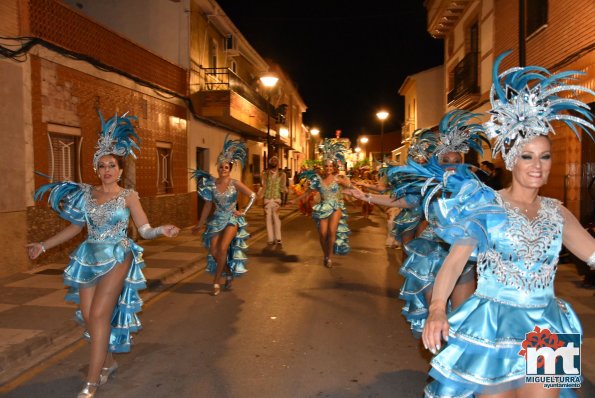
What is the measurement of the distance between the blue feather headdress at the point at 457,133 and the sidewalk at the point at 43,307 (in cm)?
469

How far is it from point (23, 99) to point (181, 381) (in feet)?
22.8

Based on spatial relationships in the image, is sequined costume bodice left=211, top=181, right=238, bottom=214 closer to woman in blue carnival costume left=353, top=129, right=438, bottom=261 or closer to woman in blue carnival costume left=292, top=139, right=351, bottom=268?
woman in blue carnival costume left=353, top=129, right=438, bottom=261

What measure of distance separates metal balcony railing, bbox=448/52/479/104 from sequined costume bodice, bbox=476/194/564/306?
16.1 meters

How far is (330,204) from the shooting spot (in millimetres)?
10164

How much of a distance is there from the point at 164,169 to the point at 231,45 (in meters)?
8.77

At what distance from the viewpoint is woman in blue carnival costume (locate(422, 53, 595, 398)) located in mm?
2811

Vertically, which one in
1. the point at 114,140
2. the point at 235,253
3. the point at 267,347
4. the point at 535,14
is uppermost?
the point at 535,14

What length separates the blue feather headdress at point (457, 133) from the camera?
565 centimetres

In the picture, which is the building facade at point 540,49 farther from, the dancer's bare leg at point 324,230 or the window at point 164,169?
the window at point 164,169

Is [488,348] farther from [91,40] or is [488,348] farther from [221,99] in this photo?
[221,99]

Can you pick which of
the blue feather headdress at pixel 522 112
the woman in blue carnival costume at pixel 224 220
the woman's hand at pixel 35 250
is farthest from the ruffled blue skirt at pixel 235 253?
the blue feather headdress at pixel 522 112

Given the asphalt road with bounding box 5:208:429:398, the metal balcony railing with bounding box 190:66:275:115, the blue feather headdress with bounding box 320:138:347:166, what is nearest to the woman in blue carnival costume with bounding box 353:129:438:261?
the asphalt road with bounding box 5:208:429:398

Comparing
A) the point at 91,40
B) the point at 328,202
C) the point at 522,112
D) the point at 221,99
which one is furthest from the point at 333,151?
the point at 221,99

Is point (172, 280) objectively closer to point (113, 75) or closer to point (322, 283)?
point (322, 283)
